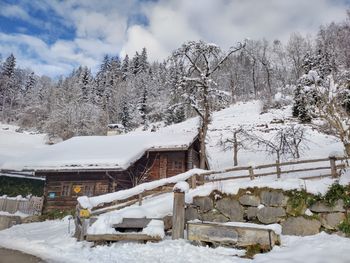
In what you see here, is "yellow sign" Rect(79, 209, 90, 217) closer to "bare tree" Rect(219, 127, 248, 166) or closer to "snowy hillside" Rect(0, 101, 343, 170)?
"snowy hillside" Rect(0, 101, 343, 170)

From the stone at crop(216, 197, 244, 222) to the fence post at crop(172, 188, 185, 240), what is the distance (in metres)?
1.94

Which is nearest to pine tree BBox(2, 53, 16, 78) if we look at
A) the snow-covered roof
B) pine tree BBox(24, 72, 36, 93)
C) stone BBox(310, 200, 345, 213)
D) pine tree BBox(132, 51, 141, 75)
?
pine tree BBox(24, 72, 36, 93)

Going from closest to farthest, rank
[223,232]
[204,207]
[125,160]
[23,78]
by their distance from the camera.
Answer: [223,232]
[204,207]
[125,160]
[23,78]

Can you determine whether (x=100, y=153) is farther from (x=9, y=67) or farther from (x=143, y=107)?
(x=9, y=67)

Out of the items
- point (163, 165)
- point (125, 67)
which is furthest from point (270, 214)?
point (125, 67)

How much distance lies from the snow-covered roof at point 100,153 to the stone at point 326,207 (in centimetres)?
1397

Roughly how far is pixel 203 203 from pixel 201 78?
45.0 feet

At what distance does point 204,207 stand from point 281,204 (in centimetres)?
288

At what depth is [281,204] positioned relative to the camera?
1120 centimetres

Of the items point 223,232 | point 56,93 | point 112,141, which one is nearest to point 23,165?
point 112,141

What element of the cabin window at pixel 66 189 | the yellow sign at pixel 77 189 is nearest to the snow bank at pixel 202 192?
the yellow sign at pixel 77 189

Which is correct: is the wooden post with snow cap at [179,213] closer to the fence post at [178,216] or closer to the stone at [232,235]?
the fence post at [178,216]

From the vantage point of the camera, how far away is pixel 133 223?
1084 cm

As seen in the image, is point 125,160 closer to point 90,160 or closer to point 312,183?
point 90,160
